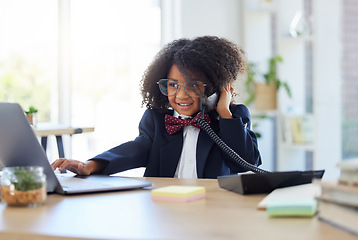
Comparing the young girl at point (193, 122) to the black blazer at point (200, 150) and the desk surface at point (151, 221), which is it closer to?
the black blazer at point (200, 150)

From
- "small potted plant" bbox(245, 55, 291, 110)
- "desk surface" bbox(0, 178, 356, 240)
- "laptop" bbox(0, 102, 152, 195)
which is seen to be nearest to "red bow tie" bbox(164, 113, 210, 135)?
"laptop" bbox(0, 102, 152, 195)

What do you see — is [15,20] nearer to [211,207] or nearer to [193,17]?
[193,17]

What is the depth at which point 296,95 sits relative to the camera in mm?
4309

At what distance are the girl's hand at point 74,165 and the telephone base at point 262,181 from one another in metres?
0.48

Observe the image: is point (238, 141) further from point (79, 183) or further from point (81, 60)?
point (81, 60)

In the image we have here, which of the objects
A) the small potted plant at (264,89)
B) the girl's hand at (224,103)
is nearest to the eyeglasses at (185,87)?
the girl's hand at (224,103)

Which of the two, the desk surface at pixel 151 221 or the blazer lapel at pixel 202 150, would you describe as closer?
the desk surface at pixel 151 221

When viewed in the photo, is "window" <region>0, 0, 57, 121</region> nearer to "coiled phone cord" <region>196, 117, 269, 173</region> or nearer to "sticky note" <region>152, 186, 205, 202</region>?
"coiled phone cord" <region>196, 117, 269, 173</region>

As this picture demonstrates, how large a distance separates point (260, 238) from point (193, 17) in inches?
150

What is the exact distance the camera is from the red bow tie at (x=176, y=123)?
1879mm

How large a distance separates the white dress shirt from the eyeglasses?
0.40 ft

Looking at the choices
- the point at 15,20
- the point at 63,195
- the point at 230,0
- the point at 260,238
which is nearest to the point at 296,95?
the point at 230,0

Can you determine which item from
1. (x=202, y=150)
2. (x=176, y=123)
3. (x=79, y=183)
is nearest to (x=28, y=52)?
(x=176, y=123)

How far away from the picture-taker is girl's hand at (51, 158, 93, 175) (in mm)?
1516
